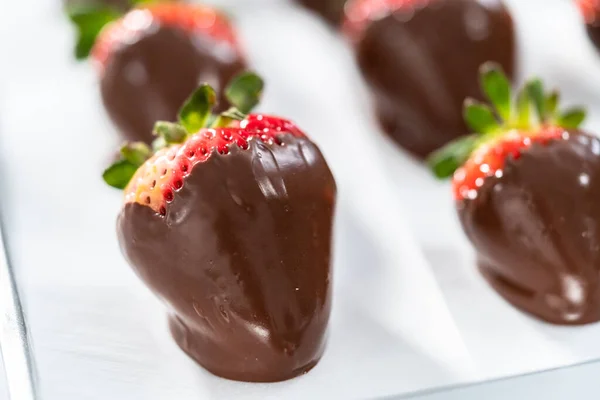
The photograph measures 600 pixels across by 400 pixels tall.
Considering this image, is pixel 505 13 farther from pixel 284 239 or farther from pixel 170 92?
pixel 284 239

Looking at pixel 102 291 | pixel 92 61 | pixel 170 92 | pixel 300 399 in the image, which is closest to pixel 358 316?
pixel 300 399

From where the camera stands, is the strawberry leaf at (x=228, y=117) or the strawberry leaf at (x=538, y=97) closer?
the strawberry leaf at (x=228, y=117)

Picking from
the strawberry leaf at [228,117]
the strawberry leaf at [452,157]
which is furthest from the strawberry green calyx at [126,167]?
the strawberry leaf at [452,157]

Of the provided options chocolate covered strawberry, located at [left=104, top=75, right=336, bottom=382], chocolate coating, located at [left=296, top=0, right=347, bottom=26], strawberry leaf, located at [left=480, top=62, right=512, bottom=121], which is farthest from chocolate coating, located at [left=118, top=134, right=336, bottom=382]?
chocolate coating, located at [left=296, top=0, right=347, bottom=26]

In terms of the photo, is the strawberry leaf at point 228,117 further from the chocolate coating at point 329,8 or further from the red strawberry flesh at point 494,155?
the chocolate coating at point 329,8


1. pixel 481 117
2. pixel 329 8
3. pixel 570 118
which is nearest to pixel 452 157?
pixel 481 117

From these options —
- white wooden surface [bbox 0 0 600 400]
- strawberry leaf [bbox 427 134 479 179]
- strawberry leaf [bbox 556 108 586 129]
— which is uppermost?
strawberry leaf [bbox 556 108 586 129]

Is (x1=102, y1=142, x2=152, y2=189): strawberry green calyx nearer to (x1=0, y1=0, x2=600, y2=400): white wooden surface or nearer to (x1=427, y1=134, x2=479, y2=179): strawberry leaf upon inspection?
(x1=0, y1=0, x2=600, y2=400): white wooden surface
